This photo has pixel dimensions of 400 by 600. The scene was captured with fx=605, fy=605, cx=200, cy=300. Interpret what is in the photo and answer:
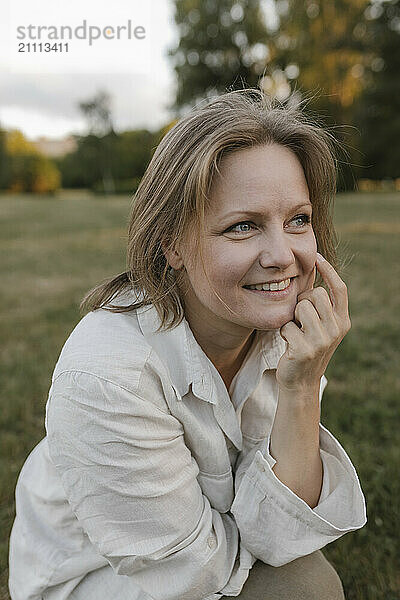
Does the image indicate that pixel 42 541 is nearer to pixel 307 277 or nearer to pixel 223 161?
pixel 307 277

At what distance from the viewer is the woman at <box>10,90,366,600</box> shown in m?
1.66

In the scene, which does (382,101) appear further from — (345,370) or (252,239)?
(252,239)

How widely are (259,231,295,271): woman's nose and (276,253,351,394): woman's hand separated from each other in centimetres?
17

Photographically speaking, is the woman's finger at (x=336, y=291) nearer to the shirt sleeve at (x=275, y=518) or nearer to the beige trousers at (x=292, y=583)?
the shirt sleeve at (x=275, y=518)

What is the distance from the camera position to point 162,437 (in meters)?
1.72

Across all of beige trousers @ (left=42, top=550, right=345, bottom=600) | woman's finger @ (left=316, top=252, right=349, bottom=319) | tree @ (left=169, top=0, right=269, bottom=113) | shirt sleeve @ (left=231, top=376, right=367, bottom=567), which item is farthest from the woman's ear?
tree @ (left=169, top=0, right=269, bottom=113)

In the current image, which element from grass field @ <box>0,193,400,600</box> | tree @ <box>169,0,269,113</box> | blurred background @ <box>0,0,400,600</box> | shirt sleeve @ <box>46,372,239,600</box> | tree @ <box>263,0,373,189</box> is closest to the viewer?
shirt sleeve @ <box>46,372,239,600</box>

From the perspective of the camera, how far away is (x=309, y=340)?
1.76 meters

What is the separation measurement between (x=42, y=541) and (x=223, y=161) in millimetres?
1304

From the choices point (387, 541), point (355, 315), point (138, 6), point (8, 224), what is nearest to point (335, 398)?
point (387, 541)

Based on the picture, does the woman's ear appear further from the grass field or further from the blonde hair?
the grass field

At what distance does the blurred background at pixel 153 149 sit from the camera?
3.39 meters

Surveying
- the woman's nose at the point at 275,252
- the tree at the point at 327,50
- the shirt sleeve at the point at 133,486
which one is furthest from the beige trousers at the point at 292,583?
the tree at the point at 327,50

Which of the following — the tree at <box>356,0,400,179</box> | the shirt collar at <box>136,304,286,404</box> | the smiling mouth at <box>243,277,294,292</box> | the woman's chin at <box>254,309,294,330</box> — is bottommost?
the shirt collar at <box>136,304,286,404</box>
